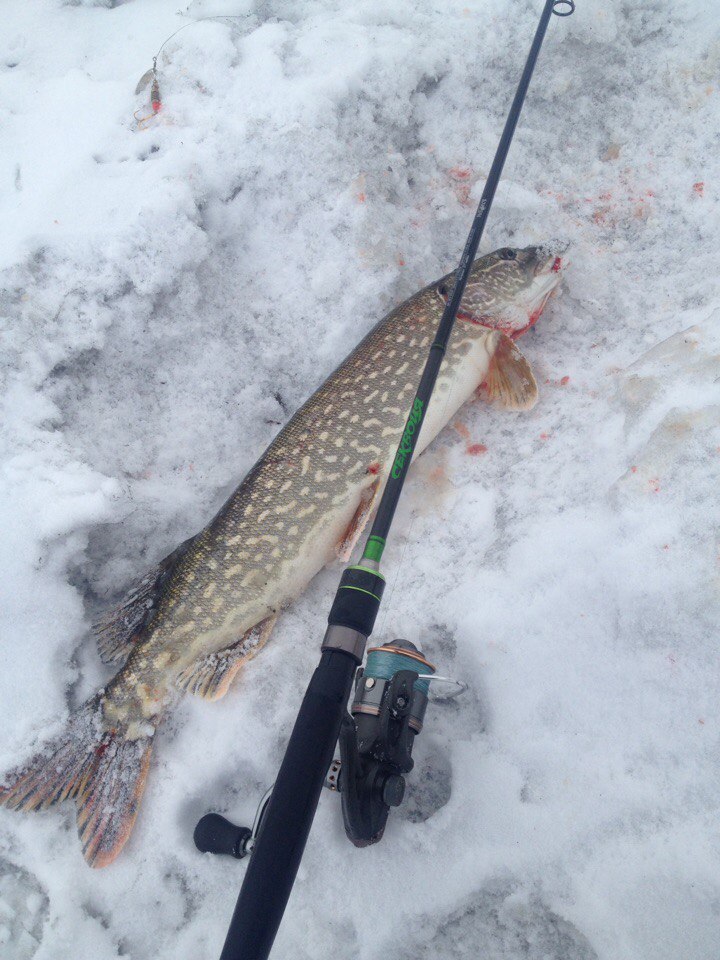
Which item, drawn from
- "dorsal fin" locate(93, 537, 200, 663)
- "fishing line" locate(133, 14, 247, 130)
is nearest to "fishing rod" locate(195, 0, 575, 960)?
"dorsal fin" locate(93, 537, 200, 663)

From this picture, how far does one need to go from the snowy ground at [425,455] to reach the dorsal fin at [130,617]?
0.14 metres

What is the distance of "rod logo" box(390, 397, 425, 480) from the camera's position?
1574 millimetres

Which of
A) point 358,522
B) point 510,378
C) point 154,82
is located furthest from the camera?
point 154,82

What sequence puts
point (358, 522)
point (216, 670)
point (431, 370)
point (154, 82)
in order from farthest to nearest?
point (154, 82), point (358, 522), point (216, 670), point (431, 370)

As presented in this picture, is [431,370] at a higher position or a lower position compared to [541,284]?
higher

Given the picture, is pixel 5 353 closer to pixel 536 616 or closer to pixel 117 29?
pixel 117 29

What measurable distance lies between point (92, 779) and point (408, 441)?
4.85 feet

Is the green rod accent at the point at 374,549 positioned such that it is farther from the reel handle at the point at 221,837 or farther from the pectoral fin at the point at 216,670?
the reel handle at the point at 221,837

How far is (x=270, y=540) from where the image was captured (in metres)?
2.02

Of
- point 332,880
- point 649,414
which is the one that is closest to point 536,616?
point 649,414

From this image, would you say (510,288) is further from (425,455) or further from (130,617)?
(130,617)

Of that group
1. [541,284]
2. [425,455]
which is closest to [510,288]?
[541,284]

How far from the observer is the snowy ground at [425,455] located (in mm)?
1609

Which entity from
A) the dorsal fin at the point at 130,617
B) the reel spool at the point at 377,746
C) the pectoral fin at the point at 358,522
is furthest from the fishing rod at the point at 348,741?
the dorsal fin at the point at 130,617
